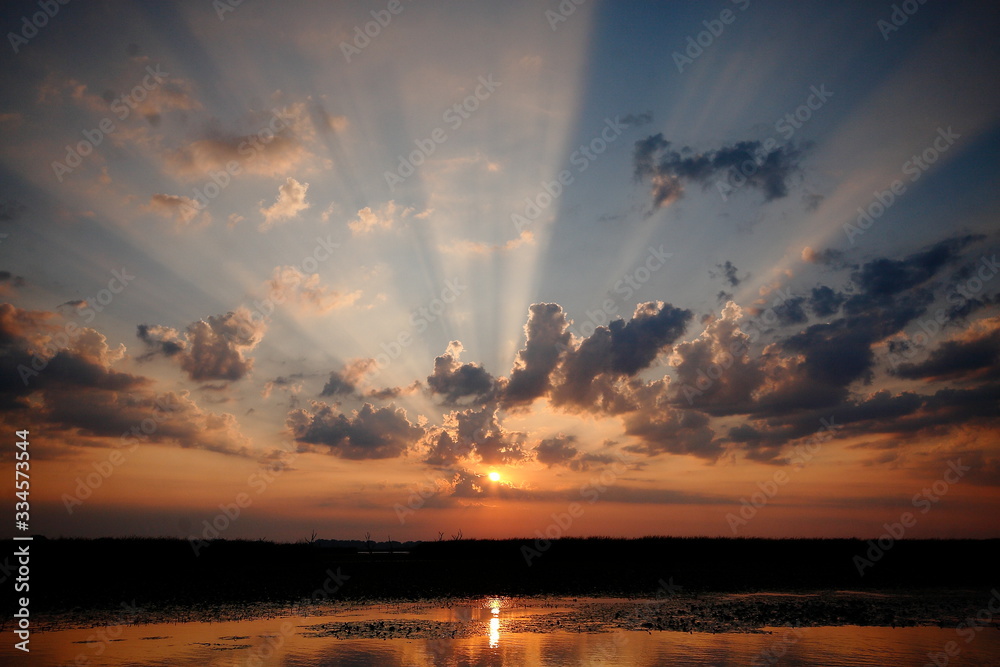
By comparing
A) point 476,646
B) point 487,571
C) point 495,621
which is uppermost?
point 487,571

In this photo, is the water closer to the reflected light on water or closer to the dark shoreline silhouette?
the reflected light on water

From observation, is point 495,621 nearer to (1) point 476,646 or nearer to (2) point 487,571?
(1) point 476,646

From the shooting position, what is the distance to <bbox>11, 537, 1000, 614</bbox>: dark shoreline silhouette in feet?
136

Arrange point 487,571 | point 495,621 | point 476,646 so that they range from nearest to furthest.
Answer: point 476,646 < point 495,621 < point 487,571

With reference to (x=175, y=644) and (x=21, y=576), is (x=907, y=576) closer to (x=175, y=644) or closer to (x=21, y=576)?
(x=175, y=644)

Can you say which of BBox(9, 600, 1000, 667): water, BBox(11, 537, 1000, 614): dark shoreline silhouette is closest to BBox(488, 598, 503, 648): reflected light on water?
BBox(9, 600, 1000, 667): water

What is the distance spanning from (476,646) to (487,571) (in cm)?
4035

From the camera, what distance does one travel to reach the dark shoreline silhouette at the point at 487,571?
4159cm

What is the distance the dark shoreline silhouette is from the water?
34.7ft

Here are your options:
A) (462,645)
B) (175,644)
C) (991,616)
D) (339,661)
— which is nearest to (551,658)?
(462,645)

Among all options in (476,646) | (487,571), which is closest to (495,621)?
(476,646)

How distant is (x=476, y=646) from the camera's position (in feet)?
77.3

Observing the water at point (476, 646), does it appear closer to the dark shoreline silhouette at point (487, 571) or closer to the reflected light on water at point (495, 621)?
the reflected light on water at point (495, 621)

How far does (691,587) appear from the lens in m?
48.0
